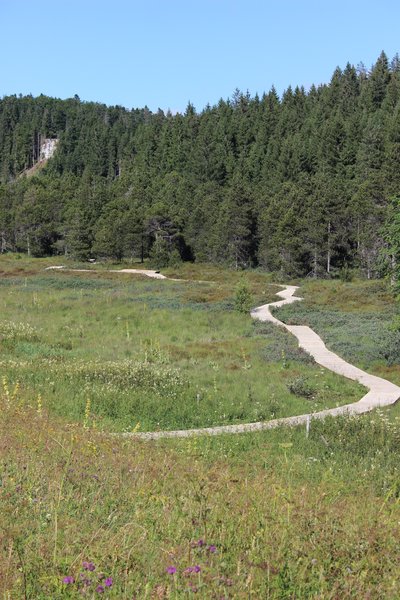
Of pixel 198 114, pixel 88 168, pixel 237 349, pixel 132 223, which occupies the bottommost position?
pixel 237 349

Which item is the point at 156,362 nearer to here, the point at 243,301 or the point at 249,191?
the point at 243,301

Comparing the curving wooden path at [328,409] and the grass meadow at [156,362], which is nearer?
the curving wooden path at [328,409]

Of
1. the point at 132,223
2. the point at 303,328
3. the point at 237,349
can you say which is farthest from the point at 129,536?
the point at 132,223

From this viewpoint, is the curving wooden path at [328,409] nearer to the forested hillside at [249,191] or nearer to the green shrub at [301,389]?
the green shrub at [301,389]

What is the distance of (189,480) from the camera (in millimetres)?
7301

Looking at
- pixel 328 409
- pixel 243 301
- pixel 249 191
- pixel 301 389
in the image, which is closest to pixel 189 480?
pixel 328 409

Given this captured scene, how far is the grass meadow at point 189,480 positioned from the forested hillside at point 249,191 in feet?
87.2

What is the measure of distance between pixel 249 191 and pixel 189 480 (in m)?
73.8

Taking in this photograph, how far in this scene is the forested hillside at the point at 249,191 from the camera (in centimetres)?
6406

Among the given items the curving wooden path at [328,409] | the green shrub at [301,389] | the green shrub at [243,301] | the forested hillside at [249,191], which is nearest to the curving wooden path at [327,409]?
the curving wooden path at [328,409]

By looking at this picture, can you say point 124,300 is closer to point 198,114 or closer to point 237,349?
point 237,349

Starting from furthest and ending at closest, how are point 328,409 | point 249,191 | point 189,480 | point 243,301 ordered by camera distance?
point 249,191
point 243,301
point 328,409
point 189,480

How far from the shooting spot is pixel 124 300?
133 feet

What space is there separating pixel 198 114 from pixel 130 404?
13104cm
